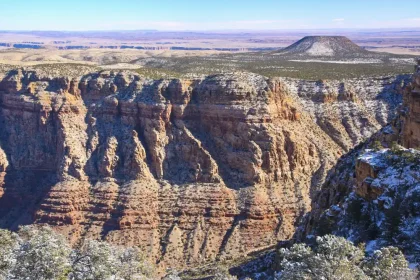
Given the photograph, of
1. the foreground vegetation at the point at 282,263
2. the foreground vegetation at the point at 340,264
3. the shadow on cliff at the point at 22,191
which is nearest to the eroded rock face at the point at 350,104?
the shadow on cliff at the point at 22,191

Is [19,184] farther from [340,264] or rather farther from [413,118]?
[340,264]

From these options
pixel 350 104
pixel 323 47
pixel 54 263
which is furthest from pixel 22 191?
pixel 323 47

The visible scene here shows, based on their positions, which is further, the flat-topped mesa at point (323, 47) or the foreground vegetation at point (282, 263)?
the flat-topped mesa at point (323, 47)

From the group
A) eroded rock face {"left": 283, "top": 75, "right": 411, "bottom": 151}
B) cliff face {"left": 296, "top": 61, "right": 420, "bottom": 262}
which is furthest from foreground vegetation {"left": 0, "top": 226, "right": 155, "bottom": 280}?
eroded rock face {"left": 283, "top": 75, "right": 411, "bottom": 151}

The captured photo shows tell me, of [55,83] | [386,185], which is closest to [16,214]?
[55,83]

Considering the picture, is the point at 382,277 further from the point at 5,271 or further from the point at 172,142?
the point at 172,142

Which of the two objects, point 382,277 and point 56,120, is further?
point 56,120

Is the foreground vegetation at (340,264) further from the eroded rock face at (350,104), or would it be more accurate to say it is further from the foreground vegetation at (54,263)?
the eroded rock face at (350,104)

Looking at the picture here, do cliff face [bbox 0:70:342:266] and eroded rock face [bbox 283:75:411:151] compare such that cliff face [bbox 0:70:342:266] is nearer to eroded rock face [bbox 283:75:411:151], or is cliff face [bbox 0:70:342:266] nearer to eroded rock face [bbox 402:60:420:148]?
eroded rock face [bbox 283:75:411:151]
